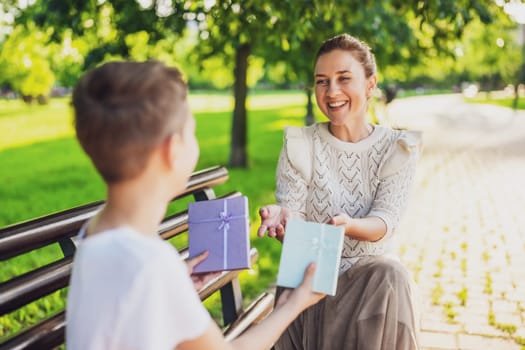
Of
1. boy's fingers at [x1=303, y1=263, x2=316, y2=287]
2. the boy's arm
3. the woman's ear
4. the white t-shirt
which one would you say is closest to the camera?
the white t-shirt

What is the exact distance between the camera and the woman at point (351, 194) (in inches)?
97.0

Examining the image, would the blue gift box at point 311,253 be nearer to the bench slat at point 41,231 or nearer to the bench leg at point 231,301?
the bench slat at point 41,231

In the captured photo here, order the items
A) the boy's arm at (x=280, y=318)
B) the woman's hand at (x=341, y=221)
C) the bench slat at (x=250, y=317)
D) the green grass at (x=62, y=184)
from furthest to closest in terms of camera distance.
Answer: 1. the green grass at (x=62, y=184)
2. the bench slat at (x=250, y=317)
3. the woman's hand at (x=341, y=221)
4. the boy's arm at (x=280, y=318)

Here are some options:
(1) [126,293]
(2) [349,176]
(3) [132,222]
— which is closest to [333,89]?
(2) [349,176]

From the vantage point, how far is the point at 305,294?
6.27 feet

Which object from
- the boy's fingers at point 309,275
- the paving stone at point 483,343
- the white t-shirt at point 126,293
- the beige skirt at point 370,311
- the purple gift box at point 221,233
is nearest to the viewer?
the white t-shirt at point 126,293

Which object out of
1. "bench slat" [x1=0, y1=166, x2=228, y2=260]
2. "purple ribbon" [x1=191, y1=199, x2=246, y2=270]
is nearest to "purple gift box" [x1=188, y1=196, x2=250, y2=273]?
"purple ribbon" [x1=191, y1=199, x2=246, y2=270]

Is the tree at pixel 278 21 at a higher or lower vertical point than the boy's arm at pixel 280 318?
higher

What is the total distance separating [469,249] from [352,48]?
14.1 ft

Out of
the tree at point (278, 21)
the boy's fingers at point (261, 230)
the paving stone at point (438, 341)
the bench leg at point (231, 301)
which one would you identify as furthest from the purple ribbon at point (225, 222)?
the tree at point (278, 21)

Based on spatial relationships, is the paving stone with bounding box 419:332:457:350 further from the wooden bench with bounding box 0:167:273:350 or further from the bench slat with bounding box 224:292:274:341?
the wooden bench with bounding box 0:167:273:350

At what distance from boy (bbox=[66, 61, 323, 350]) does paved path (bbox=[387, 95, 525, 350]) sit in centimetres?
282

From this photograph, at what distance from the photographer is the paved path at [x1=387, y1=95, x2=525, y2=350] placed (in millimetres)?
4156

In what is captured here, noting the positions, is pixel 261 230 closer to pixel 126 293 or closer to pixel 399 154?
pixel 399 154
